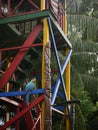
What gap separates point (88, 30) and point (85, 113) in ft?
12.6

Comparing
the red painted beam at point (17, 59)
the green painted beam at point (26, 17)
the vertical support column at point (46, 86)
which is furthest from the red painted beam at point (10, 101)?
the green painted beam at point (26, 17)

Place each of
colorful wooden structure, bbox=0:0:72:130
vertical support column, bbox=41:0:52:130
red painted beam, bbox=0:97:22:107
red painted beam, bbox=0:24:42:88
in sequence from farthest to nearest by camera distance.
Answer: red painted beam, bbox=0:97:22:107
red painted beam, bbox=0:24:42:88
colorful wooden structure, bbox=0:0:72:130
vertical support column, bbox=41:0:52:130

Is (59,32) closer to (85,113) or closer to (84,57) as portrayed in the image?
(84,57)

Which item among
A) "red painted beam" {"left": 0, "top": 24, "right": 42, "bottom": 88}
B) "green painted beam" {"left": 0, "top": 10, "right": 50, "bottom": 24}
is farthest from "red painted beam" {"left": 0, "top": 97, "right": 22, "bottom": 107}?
"green painted beam" {"left": 0, "top": 10, "right": 50, "bottom": 24}

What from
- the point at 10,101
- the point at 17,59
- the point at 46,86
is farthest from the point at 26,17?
the point at 10,101

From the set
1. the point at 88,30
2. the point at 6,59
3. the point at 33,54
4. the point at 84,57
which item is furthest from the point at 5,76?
the point at 88,30

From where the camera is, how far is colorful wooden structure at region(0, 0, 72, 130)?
28.5ft

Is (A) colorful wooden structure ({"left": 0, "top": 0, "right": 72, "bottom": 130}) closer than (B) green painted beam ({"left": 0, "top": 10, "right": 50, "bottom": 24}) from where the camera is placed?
Yes

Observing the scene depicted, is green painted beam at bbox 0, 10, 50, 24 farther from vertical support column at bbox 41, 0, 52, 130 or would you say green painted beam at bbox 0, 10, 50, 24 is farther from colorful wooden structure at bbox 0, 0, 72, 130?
vertical support column at bbox 41, 0, 52, 130

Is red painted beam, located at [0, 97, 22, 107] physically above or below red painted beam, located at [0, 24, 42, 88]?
below

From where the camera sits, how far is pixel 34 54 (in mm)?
11141

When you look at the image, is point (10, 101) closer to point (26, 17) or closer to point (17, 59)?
point (17, 59)

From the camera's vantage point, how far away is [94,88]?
16.5 meters

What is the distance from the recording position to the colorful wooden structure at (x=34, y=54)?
870 centimetres
